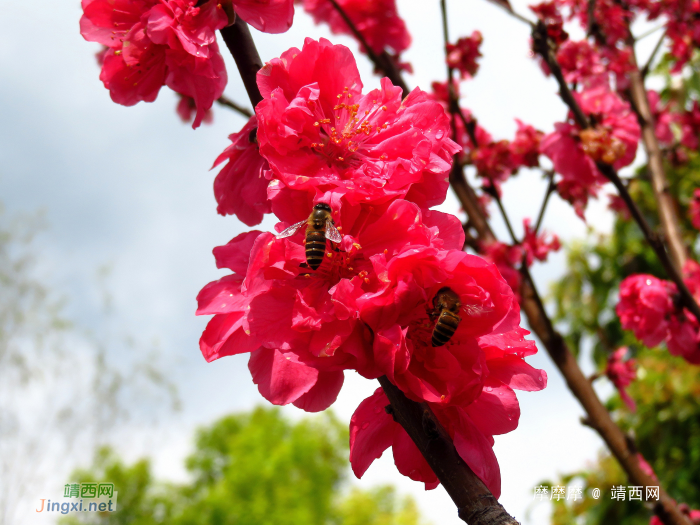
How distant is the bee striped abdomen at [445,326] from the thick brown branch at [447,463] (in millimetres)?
125

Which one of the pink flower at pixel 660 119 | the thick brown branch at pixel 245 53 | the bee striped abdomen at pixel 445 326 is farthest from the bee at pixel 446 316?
the pink flower at pixel 660 119

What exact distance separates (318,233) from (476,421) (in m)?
0.46

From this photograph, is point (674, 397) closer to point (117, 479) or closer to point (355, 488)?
point (355, 488)

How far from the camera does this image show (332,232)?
0.96m

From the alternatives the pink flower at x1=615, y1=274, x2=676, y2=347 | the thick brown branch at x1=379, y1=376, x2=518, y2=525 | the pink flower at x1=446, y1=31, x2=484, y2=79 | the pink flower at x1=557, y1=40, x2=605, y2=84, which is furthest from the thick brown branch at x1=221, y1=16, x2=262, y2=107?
the pink flower at x1=557, y1=40, x2=605, y2=84

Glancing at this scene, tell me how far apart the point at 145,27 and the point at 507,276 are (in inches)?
88.0

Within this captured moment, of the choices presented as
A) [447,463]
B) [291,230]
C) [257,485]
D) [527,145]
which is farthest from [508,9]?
[257,485]

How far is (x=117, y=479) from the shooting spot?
17.7 meters

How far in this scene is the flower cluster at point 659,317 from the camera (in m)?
2.51

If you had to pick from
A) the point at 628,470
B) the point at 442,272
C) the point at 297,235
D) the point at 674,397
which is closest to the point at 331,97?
the point at 297,235

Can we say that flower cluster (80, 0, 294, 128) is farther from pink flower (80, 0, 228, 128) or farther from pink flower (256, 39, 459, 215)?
pink flower (256, 39, 459, 215)

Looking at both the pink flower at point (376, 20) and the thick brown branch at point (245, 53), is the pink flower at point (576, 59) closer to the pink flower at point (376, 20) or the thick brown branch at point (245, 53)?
the pink flower at point (376, 20)

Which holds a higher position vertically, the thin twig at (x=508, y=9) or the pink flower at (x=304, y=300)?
the thin twig at (x=508, y=9)

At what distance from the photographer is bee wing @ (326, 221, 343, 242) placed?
95 cm
